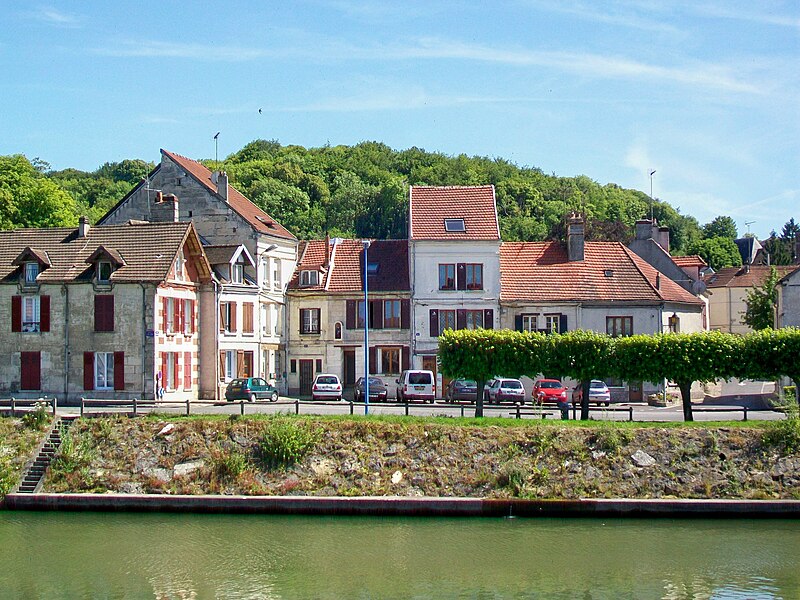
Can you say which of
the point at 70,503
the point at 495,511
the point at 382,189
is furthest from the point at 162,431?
the point at 382,189

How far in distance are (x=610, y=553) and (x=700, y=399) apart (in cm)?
3236

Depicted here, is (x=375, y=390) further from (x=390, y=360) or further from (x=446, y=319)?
(x=446, y=319)

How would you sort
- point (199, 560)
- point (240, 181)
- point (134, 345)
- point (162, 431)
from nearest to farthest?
point (199, 560) < point (162, 431) < point (134, 345) < point (240, 181)

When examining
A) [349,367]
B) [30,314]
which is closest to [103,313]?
[30,314]

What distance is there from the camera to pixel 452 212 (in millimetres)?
59969

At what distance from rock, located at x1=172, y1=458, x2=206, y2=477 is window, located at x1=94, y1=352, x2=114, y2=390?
12.8 meters

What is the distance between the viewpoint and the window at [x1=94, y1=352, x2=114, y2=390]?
156ft

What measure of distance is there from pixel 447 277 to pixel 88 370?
21.1 m

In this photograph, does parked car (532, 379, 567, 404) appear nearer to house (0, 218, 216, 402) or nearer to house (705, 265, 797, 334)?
house (0, 218, 216, 402)

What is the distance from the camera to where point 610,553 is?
94.7 ft

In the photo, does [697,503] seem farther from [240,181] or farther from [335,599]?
[240,181]

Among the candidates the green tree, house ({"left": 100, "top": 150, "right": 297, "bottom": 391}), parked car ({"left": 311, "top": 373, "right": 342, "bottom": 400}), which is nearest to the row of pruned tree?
parked car ({"left": 311, "top": 373, "right": 342, "bottom": 400})

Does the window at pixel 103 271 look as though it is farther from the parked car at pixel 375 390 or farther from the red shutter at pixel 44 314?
the parked car at pixel 375 390

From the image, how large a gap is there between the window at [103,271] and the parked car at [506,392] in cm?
1988
